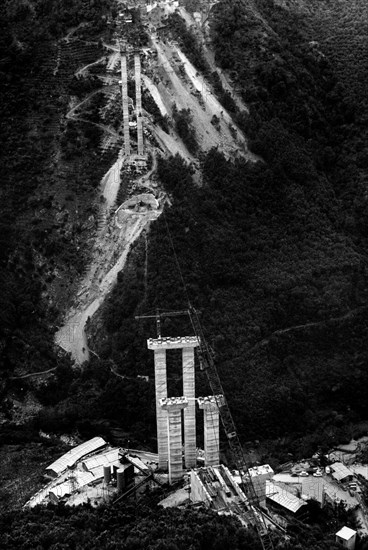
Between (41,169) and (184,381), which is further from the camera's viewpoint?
(41,169)

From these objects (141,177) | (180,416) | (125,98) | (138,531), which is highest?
(125,98)

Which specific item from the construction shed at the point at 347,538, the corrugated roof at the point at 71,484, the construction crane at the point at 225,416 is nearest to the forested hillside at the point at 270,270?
the construction crane at the point at 225,416

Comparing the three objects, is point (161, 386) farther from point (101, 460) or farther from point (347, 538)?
point (347, 538)

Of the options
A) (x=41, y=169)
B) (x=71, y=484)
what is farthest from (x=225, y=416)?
(x=41, y=169)

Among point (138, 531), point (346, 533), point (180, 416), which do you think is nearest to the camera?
point (138, 531)

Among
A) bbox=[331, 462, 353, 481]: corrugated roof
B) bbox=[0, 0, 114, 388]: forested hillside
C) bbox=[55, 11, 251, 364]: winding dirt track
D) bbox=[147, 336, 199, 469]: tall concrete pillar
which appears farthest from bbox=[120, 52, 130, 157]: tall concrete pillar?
bbox=[331, 462, 353, 481]: corrugated roof
